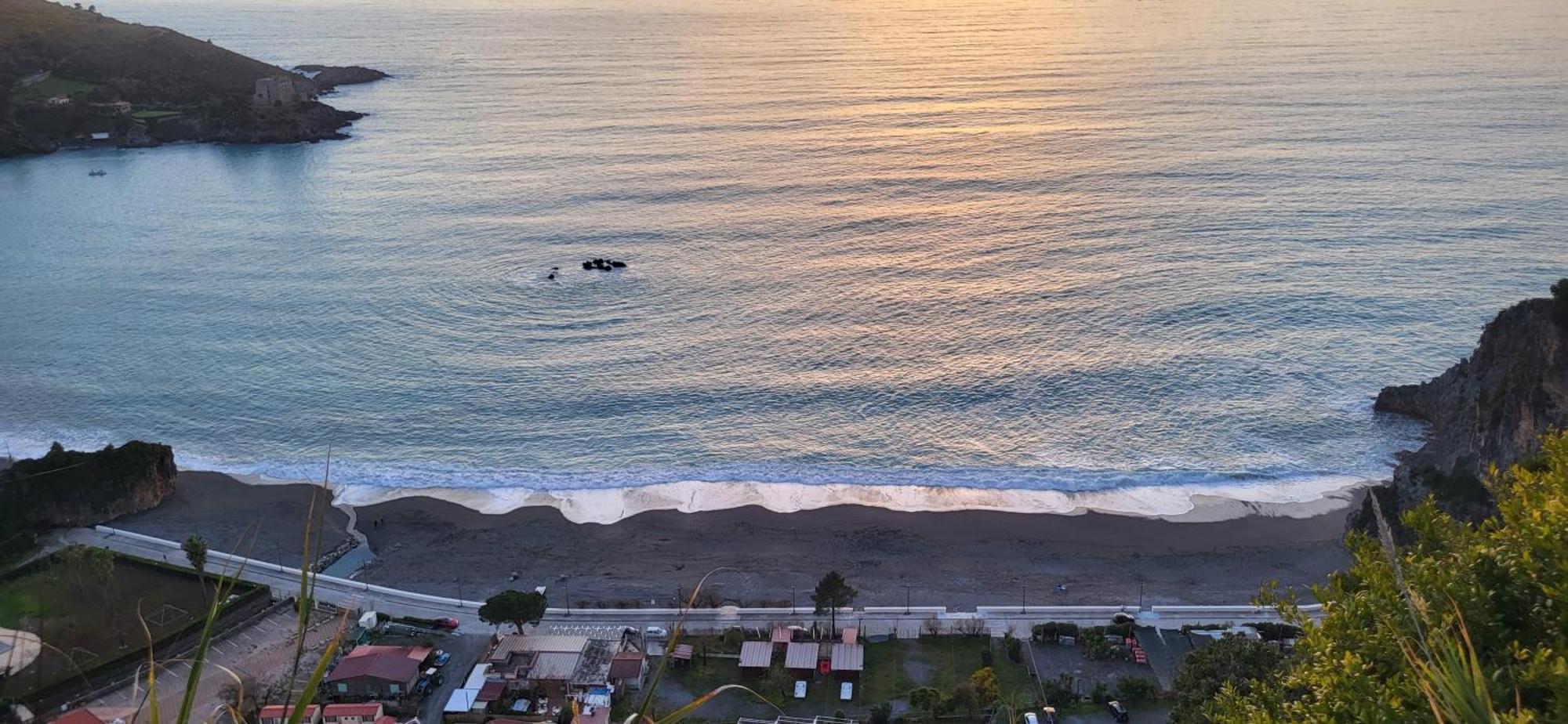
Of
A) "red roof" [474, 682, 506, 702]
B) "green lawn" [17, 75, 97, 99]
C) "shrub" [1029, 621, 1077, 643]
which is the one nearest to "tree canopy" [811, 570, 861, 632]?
"shrub" [1029, 621, 1077, 643]

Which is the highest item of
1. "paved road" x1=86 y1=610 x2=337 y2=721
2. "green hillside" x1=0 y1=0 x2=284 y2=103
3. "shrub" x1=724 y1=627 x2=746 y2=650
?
"green hillside" x1=0 y1=0 x2=284 y2=103

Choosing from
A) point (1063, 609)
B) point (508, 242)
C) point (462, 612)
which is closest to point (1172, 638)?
point (1063, 609)

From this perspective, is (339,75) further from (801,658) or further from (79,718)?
(801,658)

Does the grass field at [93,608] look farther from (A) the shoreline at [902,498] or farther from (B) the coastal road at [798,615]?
(A) the shoreline at [902,498]

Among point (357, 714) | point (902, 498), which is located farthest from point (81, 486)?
point (902, 498)

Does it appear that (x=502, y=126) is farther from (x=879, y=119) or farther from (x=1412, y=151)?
(x=1412, y=151)

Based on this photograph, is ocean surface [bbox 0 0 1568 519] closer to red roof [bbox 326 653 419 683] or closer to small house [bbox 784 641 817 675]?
small house [bbox 784 641 817 675]
